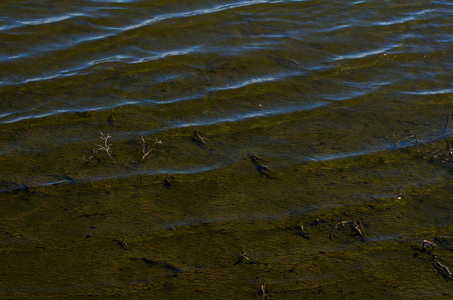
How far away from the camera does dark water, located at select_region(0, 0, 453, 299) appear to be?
2.66 m

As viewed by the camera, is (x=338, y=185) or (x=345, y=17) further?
(x=345, y=17)

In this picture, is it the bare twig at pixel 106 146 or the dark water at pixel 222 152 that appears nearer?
the dark water at pixel 222 152

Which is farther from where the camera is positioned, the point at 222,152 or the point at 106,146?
the point at 222,152

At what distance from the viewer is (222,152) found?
3.65 metres

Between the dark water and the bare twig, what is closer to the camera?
the dark water

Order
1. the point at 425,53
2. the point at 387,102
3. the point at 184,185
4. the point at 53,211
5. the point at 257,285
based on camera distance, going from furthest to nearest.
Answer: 1. the point at 425,53
2. the point at 387,102
3. the point at 184,185
4. the point at 53,211
5. the point at 257,285

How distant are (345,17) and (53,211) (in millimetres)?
4136

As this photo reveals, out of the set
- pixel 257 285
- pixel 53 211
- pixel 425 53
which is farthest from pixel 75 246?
pixel 425 53

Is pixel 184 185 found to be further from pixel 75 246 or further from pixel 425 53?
pixel 425 53

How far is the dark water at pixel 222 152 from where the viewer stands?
266 centimetres

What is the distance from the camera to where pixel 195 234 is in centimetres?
289

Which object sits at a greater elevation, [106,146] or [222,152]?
[106,146]

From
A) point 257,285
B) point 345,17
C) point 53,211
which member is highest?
point 345,17

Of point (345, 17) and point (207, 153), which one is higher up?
point (345, 17)
